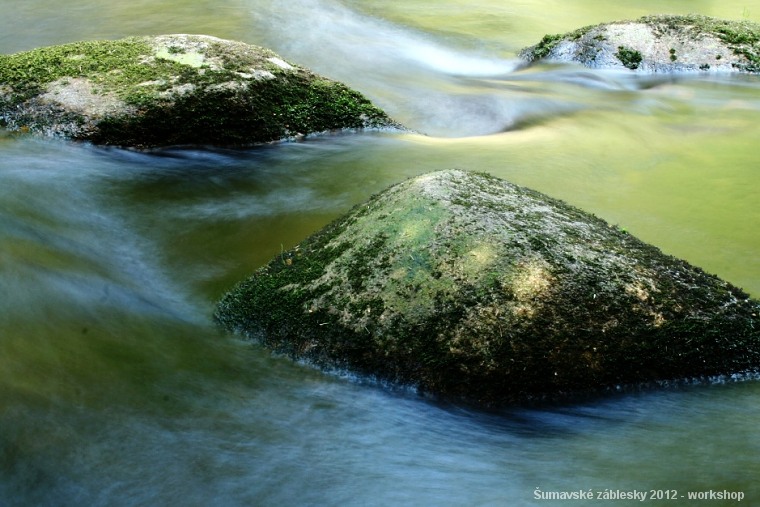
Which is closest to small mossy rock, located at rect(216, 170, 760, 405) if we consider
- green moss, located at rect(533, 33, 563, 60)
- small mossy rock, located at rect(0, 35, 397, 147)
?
small mossy rock, located at rect(0, 35, 397, 147)

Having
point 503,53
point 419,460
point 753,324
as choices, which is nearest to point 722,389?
point 753,324

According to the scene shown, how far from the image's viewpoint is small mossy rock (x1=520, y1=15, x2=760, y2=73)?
387 inches

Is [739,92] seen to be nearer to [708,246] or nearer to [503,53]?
[503,53]

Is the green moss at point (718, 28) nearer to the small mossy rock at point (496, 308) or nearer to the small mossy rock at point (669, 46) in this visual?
the small mossy rock at point (669, 46)

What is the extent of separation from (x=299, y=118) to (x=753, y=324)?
4.69 m

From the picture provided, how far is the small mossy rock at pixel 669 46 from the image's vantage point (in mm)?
9828

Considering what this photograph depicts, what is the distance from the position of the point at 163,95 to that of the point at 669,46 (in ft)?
21.7

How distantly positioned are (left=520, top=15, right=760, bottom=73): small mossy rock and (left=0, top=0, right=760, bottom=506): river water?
336mm

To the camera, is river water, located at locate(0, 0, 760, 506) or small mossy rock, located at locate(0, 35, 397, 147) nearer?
river water, located at locate(0, 0, 760, 506)

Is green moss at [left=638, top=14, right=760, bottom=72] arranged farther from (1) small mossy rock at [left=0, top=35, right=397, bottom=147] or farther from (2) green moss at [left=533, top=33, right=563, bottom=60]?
(1) small mossy rock at [left=0, top=35, right=397, bottom=147]

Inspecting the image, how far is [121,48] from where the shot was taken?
7660 millimetres

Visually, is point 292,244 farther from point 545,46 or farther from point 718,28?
point 718,28

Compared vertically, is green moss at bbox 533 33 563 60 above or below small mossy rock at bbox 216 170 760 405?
above

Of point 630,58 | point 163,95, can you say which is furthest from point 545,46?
point 163,95
